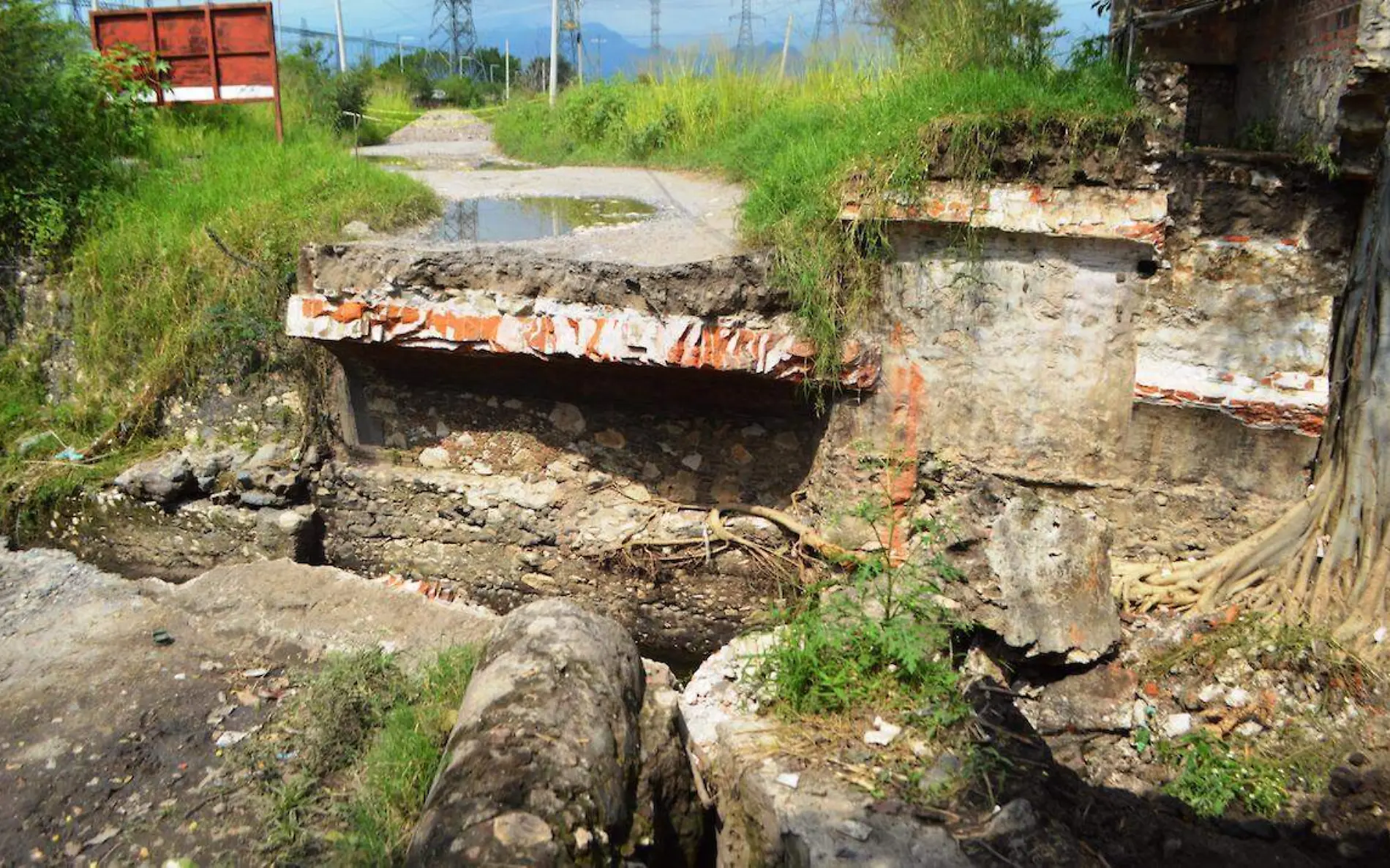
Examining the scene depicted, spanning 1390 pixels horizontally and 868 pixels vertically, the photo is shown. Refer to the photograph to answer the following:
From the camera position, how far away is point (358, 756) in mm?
3443

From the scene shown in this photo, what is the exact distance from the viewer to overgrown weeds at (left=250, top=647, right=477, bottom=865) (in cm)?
302

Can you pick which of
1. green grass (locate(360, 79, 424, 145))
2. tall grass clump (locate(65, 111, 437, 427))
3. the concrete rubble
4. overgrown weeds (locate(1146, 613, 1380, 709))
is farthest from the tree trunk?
green grass (locate(360, 79, 424, 145))

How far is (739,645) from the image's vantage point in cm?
409

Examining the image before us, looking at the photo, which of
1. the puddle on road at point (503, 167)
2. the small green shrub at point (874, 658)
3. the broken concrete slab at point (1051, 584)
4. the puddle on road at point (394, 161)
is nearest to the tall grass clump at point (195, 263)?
the puddle on road at point (394, 161)

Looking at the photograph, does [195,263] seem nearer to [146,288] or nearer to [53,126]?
[146,288]

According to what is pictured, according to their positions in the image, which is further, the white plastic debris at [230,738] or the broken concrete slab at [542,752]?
the white plastic debris at [230,738]

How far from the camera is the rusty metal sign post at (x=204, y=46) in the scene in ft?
23.3

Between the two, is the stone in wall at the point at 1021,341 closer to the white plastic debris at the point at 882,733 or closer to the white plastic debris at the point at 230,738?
the white plastic debris at the point at 882,733

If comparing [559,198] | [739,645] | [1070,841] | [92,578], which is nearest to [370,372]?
[92,578]

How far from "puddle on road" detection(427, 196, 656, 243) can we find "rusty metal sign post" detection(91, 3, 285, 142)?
1.98 meters

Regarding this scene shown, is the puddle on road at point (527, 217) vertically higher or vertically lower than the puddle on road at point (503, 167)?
lower

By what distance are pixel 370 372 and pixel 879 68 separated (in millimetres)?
3541

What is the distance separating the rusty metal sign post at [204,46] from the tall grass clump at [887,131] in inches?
133

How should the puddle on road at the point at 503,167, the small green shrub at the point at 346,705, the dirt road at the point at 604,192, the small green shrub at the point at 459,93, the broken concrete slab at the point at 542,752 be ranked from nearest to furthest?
1. the broken concrete slab at the point at 542,752
2. the small green shrub at the point at 346,705
3. the dirt road at the point at 604,192
4. the puddle on road at the point at 503,167
5. the small green shrub at the point at 459,93
